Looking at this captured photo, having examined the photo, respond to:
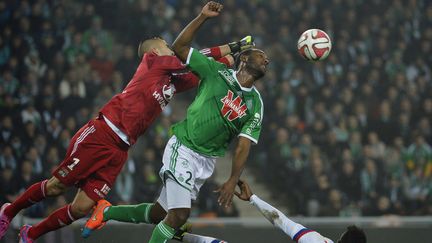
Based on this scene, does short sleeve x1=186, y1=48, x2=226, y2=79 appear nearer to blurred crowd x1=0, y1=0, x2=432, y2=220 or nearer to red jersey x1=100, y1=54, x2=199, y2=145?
red jersey x1=100, y1=54, x2=199, y2=145

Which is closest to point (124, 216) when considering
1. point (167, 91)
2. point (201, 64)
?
point (167, 91)

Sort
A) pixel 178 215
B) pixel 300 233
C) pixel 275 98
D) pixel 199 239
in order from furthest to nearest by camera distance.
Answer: pixel 275 98
pixel 199 239
pixel 178 215
pixel 300 233

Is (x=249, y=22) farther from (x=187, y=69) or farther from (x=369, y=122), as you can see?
(x=187, y=69)

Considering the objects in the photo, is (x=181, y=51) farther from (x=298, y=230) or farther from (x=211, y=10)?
(x=298, y=230)

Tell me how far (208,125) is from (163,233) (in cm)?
100

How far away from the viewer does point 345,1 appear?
17.1 meters

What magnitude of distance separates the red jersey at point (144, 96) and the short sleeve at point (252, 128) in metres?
0.92

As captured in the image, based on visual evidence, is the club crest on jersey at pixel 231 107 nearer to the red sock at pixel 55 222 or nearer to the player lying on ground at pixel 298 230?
the player lying on ground at pixel 298 230

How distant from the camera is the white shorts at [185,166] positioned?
7344 mm

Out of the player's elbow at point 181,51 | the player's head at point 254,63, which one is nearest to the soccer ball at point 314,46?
the player's head at point 254,63

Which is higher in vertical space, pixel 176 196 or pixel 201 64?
pixel 201 64

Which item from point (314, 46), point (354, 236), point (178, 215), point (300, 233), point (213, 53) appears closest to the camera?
point (354, 236)

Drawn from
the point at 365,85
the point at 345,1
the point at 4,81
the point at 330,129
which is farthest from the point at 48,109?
the point at 345,1

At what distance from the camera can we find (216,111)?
745 cm
